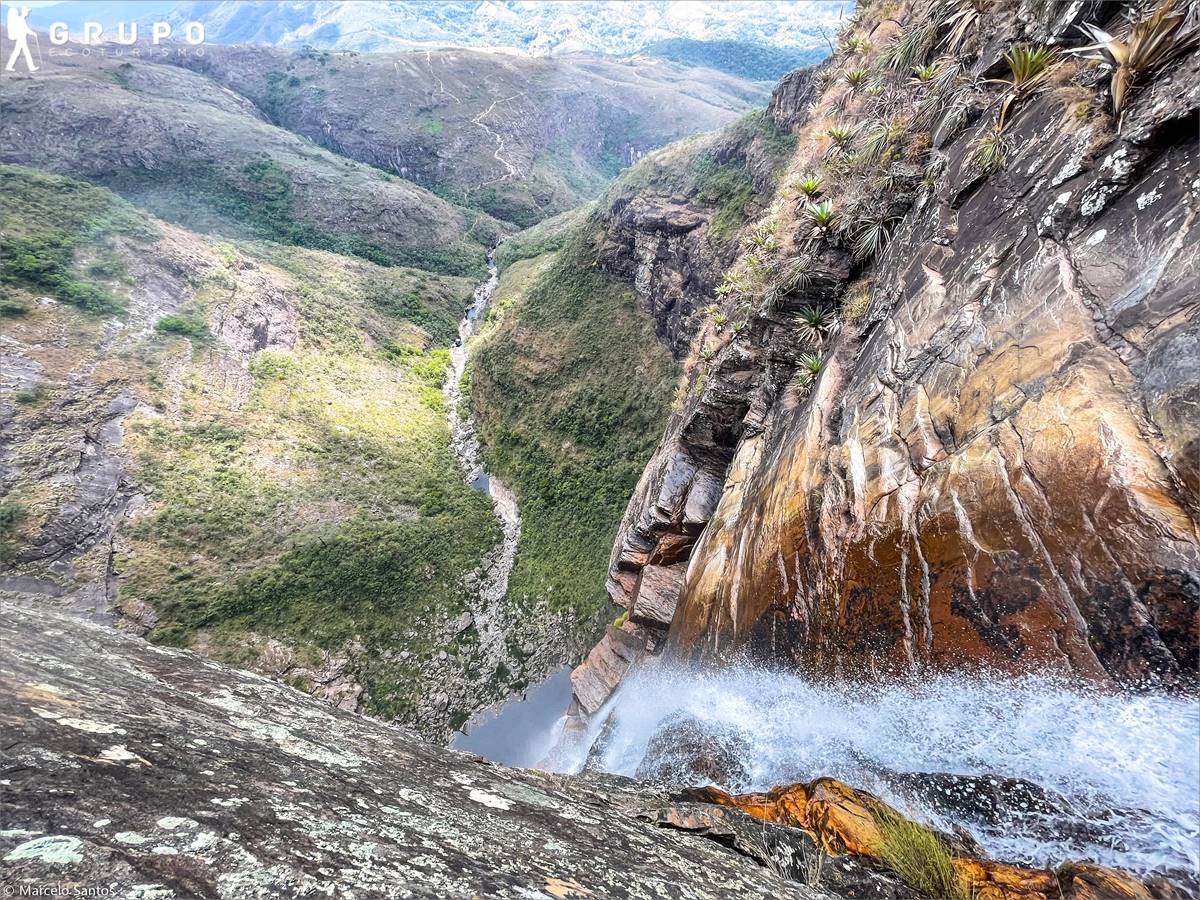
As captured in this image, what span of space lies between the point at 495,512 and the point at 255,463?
17.7 m

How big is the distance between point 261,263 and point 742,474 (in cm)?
5951

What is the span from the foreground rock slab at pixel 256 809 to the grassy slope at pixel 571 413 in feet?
83.6

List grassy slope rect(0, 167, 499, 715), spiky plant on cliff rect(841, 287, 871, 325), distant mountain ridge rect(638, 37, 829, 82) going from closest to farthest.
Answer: spiky plant on cliff rect(841, 287, 871, 325) < grassy slope rect(0, 167, 499, 715) < distant mountain ridge rect(638, 37, 829, 82)

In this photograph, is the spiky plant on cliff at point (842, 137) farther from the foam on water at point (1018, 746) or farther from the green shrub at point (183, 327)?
the green shrub at point (183, 327)

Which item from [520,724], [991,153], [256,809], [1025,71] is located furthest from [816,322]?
[520,724]

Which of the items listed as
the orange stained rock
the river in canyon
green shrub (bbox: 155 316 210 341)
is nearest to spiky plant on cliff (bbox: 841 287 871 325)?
the river in canyon

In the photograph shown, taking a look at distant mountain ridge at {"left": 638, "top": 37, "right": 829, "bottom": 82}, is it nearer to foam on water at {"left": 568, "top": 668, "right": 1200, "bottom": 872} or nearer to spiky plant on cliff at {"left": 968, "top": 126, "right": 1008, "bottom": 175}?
spiky plant on cliff at {"left": 968, "top": 126, "right": 1008, "bottom": 175}

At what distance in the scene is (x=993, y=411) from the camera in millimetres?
6141

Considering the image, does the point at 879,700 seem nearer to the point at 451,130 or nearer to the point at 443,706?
the point at 443,706

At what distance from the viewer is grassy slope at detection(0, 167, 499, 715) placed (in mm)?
29750

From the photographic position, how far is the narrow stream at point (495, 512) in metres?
33.1

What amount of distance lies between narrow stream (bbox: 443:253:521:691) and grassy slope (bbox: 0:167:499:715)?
106cm

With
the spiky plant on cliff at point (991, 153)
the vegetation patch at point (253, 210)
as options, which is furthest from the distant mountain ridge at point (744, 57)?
the spiky plant on cliff at point (991, 153)

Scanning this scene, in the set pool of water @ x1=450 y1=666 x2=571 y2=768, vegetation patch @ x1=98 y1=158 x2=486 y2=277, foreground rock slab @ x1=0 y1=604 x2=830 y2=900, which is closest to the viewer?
foreground rock slab @ x1=0 y1=604 x2=830 y2=900
